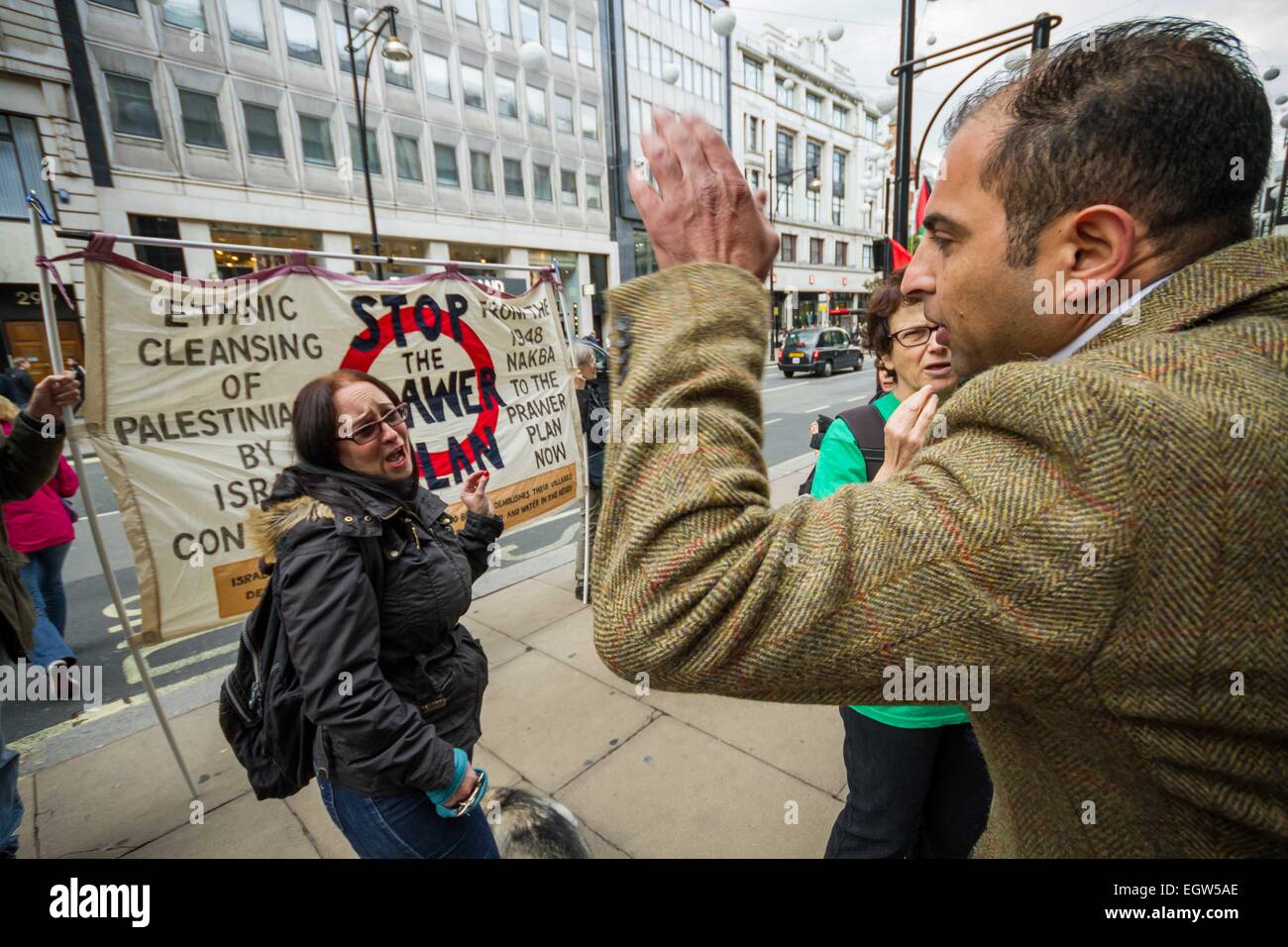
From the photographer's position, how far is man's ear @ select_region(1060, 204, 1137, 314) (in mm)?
779

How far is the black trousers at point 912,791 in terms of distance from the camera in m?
1.79

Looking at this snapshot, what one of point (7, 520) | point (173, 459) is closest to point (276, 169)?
point (7, 520)

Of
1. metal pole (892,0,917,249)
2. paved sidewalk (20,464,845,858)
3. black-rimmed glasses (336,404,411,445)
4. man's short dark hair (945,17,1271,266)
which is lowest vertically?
paved sidewalk (20,464,845,858)

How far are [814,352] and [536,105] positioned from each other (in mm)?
14929

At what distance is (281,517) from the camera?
176 cm

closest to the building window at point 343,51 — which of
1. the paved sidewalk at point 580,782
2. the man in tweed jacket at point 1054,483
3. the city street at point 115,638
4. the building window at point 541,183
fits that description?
the building window at point 541,183

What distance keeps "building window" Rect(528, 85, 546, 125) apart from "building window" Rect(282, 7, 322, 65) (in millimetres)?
7758

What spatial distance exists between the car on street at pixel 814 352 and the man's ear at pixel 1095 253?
2161 centimetres

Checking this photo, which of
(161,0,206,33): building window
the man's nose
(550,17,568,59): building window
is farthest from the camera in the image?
(550,17,568,59): building window

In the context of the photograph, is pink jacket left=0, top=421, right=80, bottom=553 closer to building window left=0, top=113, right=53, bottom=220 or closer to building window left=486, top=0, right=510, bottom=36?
building window left=0, top=113, right=53, bottom=220
